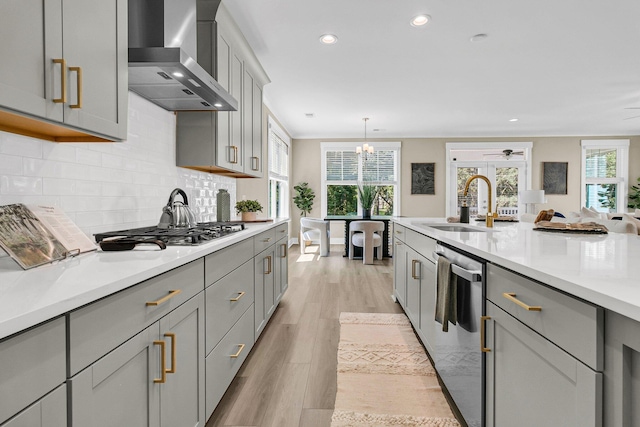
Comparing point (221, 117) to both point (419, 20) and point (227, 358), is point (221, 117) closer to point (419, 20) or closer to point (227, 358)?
point (227, 358)

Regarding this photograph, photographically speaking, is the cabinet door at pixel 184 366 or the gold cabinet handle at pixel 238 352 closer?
the cabinet door at pixel 184 366

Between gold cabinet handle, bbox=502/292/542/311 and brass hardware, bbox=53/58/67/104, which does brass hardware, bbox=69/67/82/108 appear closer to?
brass hardware, bbox=53/58/67/104

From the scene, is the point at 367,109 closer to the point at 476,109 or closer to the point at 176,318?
the point at 476,109

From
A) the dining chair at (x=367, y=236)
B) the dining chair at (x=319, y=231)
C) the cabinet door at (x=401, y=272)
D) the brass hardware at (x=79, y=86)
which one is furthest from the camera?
the dining chair at (x=319, y=231)

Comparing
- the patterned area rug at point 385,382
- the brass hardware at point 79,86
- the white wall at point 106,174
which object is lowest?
the patterned area rug at point 385,382

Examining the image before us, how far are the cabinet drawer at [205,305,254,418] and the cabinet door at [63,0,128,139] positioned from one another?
1.08 metres

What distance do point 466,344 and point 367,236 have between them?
4285mm

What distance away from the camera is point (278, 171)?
22.8 ft

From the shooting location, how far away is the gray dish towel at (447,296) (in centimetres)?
165

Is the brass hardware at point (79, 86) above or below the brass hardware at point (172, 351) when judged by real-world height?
above

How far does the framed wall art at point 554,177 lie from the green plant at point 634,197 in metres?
1.42

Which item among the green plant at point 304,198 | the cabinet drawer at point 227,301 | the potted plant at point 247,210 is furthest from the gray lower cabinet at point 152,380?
the green plant at point 304,198

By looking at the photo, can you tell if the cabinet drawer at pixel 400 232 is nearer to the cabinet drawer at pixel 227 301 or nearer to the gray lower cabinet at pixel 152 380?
the cabinet drawer at pixel 227 301

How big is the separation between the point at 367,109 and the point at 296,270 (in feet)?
10.0
